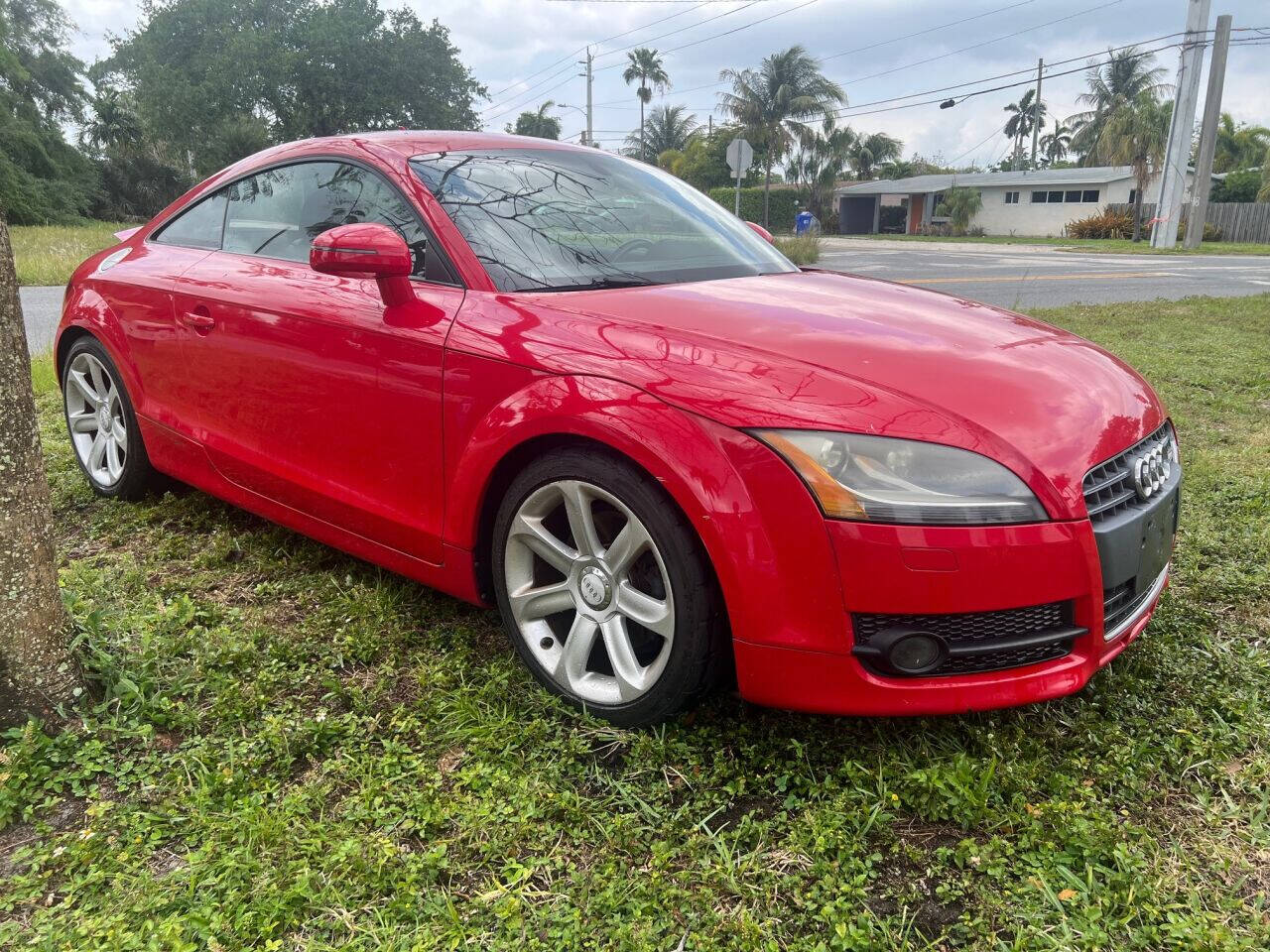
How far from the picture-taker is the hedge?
153 feet

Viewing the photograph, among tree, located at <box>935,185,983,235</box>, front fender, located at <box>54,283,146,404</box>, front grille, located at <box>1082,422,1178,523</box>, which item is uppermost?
tree, located at <box>935,185,983,235</box>

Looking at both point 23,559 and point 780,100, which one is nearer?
point 23,559

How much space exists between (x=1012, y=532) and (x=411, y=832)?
138 cm

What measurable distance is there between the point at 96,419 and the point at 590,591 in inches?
110

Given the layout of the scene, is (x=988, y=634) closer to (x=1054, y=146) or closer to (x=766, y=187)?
(x=766, y=187)

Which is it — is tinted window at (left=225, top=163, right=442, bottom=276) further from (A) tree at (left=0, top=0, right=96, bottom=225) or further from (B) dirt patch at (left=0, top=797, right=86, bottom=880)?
(A) tree at (left=0, top=0, right=96, bottom=225)

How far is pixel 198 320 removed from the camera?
10.6ft

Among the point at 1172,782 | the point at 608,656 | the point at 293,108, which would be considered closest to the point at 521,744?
the point at 608,656

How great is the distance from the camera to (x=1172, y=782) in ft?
6.90

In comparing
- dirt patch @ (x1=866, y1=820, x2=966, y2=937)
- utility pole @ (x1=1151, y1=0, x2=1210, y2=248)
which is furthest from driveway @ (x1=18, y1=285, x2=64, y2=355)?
utility pole @ (x1=1151, y1=0, x2=1210, y2=248)

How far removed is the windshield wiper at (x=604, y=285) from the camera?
2.52 m

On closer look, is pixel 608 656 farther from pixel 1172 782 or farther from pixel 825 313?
pixel 1172 782

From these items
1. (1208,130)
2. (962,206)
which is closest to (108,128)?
(962,206)

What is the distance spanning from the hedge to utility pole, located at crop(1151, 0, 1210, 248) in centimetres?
1992
